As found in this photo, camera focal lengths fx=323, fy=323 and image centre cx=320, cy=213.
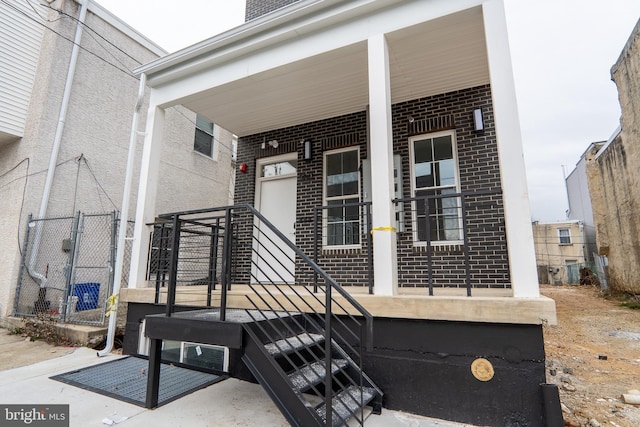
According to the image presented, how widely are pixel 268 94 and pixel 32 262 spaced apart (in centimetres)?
519

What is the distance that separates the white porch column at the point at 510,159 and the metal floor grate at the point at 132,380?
Answer: 10.2 feet

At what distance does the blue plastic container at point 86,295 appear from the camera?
5751mm

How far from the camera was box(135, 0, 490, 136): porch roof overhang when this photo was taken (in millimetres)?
3240

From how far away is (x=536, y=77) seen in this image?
1378 cm

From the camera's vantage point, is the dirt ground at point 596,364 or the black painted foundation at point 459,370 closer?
the black painted foundation at point 459,370

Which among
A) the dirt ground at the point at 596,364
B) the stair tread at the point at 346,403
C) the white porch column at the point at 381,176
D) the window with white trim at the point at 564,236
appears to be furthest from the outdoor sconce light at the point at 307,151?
the window with white trim at the point at 564,236

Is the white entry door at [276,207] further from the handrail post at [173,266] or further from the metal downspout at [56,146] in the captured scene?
the metal downspout at [56,146]

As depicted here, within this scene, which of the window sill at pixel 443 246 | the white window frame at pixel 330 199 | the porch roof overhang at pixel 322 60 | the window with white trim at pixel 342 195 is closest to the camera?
the porch roof overhang at pixel 322 60

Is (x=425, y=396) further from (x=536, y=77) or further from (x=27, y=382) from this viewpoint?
(x=536, y=77)

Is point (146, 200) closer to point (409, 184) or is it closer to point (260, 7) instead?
point (409, 184)

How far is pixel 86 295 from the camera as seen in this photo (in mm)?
5875

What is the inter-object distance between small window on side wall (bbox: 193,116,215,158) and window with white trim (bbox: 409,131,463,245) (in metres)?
6.59

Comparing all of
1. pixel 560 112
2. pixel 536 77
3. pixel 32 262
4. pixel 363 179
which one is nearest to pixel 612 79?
pixel 536 77

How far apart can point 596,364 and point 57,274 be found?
860 centimetres
